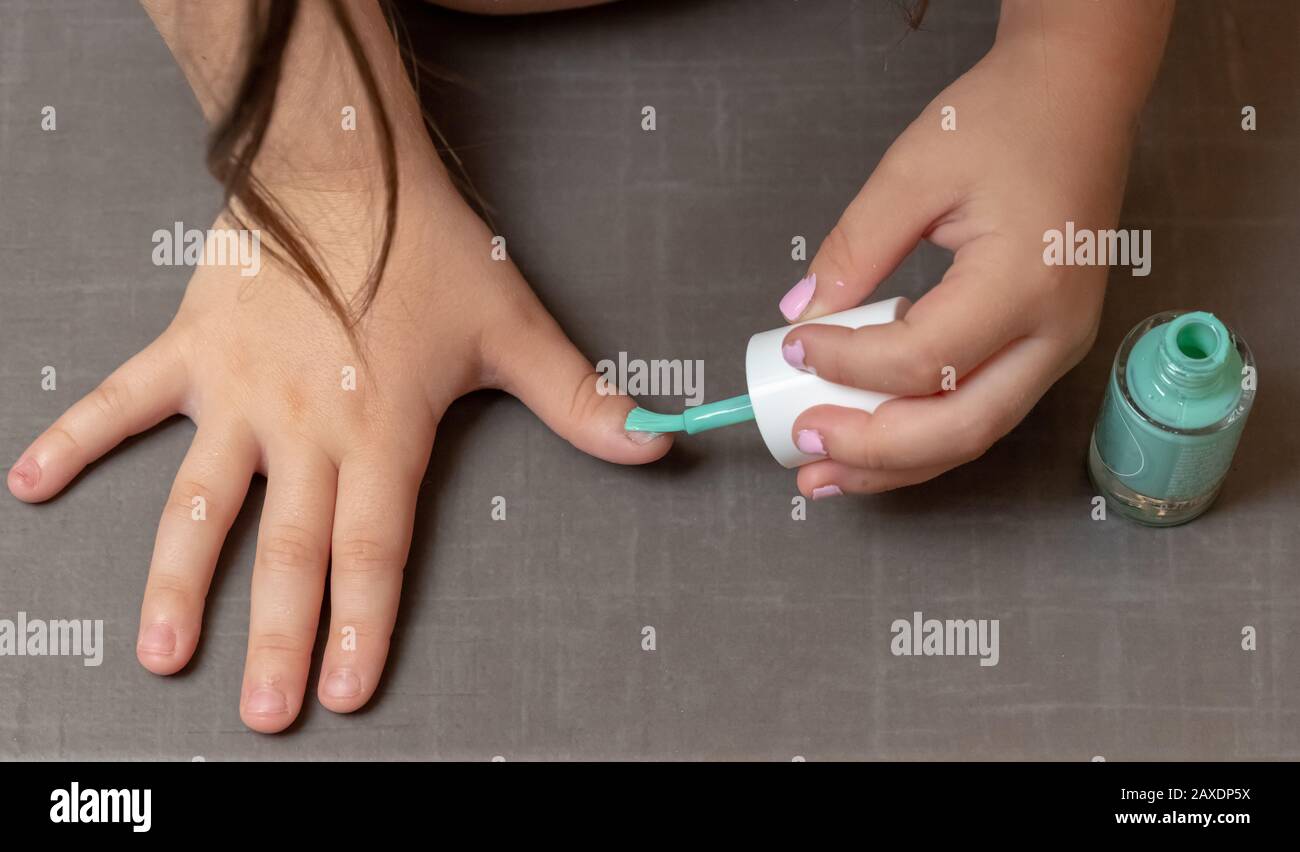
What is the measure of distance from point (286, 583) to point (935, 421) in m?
0.28

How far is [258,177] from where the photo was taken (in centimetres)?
56

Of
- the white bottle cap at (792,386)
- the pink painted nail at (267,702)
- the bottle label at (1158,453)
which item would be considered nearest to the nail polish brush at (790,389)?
the white bottle cap at (792,386)

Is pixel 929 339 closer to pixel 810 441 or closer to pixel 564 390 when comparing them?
pixel 810 441

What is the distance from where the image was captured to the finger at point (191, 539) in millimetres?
525

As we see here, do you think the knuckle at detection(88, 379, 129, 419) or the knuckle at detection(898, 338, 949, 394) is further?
the knuckle at detection(88, 379, 129, 419)

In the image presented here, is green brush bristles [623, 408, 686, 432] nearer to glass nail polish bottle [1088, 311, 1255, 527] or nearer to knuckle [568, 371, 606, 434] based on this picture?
knuckle [568, 371, 606, 434]

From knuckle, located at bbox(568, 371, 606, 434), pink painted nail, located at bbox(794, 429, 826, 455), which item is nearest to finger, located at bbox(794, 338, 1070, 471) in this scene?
pink painted nail, located at bbox(794, 429, 826, 455)

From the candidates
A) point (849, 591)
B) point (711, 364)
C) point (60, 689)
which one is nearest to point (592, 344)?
point (711, 364)

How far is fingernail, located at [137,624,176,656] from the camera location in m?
0.52

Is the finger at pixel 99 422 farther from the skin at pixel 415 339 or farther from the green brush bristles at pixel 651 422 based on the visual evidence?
the green brush bristles at pixel 651 422

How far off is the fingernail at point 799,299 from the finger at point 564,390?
8cm

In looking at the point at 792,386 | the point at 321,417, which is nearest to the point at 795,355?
the point at 792,386

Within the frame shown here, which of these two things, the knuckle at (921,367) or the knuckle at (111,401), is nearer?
the knuckle at (921,367)
